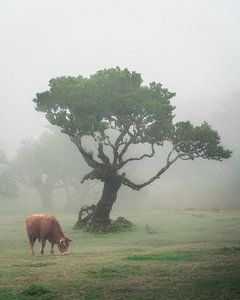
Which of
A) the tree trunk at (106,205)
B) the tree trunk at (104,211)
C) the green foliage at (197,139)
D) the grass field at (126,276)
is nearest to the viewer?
the grass field at (126,276)

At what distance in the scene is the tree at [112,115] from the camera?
133 ft

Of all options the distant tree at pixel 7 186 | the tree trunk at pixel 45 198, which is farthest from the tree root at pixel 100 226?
the tree trunk at pixel 45 198

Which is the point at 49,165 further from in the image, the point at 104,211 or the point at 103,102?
the point at 103,102

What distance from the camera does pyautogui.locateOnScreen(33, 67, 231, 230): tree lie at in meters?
40.5

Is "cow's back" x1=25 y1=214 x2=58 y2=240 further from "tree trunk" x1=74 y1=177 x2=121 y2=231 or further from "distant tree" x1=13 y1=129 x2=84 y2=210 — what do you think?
"distant tree" x1=13 y1=129 x2=84 y2=210

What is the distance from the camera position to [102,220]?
137 feet

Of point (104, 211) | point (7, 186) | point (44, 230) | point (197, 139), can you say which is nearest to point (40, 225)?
point (44, 230)

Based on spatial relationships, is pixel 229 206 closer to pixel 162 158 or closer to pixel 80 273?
pixel 162 158

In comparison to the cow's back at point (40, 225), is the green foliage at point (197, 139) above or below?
above

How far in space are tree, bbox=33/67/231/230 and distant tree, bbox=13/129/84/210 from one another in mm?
40473

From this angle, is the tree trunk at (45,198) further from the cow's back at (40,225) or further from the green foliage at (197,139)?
the cow's back at (40,225)

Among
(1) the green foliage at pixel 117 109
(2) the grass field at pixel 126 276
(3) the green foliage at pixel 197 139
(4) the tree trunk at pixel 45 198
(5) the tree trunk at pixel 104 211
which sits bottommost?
(2) the grass field at pixel 126 276

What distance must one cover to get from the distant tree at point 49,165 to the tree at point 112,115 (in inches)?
1593

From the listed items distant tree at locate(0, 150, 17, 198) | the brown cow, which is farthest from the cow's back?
distant tree at locate(0, 150, 17, 198)
